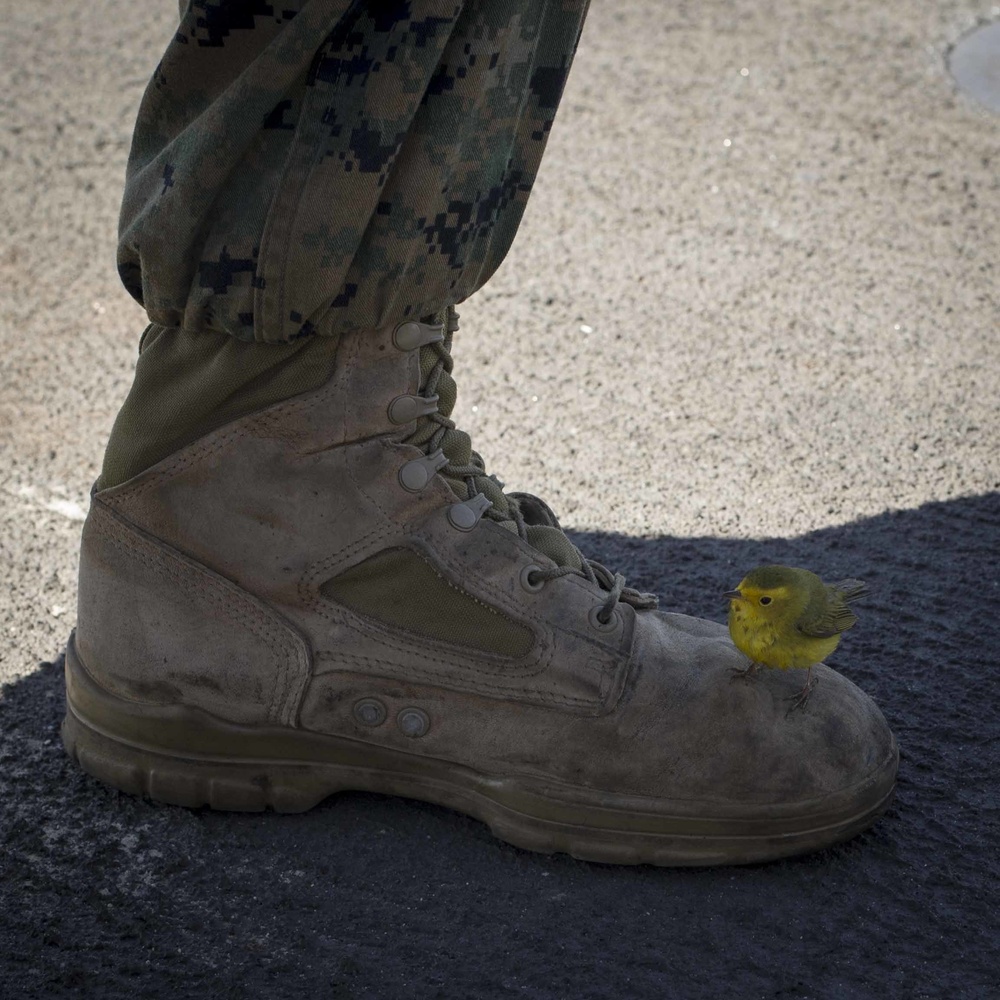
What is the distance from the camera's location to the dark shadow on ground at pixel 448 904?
154 centimetres

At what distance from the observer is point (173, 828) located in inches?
70.2

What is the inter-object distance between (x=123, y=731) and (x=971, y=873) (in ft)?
4.03

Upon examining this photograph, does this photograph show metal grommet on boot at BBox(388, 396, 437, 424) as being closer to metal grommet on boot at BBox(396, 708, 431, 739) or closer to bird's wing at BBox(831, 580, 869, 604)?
metal grommet on boot at BBox(396, 708, 431, 739)

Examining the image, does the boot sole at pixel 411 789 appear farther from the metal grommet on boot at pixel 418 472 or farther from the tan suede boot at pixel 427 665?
the metal grommet on boot at pixel 418 472

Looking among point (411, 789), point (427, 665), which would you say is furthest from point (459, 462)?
point (411, 789)

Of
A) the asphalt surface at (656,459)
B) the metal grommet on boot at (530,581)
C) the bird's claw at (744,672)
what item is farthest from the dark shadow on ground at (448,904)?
the metal grommet on boot at (530,581)

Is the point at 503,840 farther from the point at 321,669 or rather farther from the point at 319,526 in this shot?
the point at 319,526

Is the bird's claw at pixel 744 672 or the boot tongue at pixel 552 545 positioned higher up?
the boot tongue at pixel 552 545

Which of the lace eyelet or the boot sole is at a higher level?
the lace eyelet

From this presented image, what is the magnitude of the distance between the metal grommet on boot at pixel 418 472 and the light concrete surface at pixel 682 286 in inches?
34.9

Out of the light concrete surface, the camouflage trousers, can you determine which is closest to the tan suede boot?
the camouflage trousers

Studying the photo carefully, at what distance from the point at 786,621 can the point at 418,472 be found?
1.86 feet

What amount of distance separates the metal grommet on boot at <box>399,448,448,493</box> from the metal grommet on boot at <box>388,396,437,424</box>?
0.19ft

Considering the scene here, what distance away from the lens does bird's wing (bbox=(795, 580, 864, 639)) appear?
176cm
